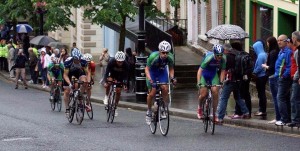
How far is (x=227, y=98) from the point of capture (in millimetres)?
20391

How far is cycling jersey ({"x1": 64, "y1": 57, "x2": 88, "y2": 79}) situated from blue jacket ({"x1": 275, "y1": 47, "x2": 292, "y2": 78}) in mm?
4869

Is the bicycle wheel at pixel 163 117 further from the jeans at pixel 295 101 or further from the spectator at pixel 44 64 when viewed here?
the spectator at pixel 44 64

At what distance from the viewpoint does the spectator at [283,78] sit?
18453 millimetres

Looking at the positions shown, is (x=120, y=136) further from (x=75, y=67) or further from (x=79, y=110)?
(x=75, y=67)

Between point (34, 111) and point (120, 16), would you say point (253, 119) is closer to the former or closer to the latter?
point (34, 111)

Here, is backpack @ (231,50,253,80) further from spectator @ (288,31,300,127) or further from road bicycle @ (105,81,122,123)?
road bicycle @ (105,81,122,123)

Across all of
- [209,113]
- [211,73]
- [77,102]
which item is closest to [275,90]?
[211,73]

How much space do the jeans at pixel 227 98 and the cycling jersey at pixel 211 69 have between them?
131 cm

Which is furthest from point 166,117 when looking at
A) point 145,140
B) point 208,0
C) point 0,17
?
point 0,17

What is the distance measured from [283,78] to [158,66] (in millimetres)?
2427

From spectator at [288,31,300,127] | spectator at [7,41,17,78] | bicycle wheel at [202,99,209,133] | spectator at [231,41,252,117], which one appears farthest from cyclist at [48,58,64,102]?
spectator at [7,41,17,78]

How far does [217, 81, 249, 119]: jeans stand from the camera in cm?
2014

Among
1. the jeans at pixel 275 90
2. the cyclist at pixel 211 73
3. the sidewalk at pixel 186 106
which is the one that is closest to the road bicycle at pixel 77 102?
the sidewalk at pixel 186 106

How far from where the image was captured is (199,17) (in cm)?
3775
